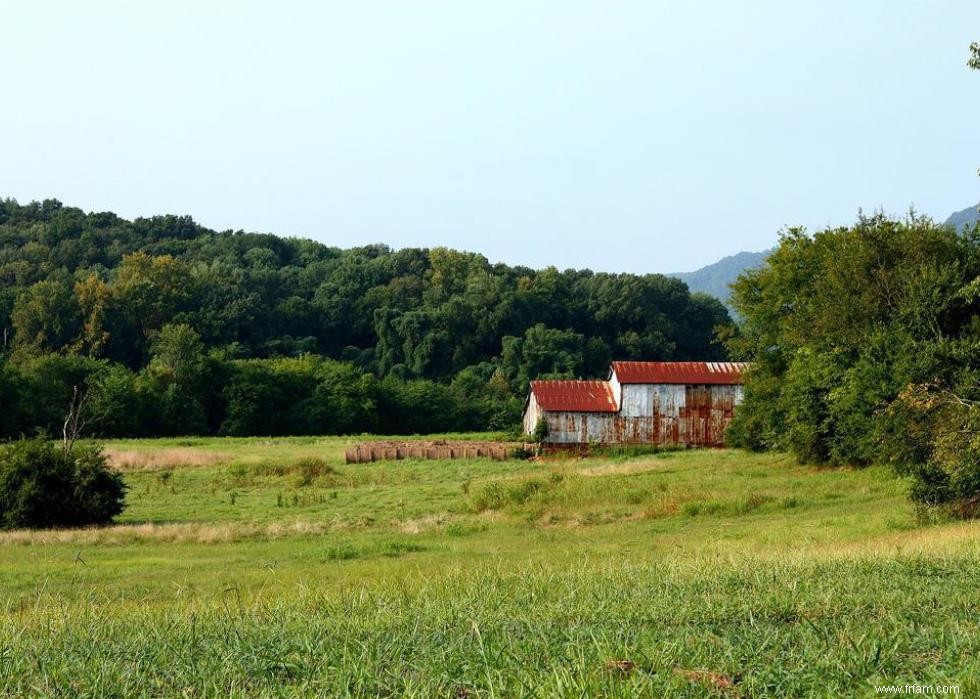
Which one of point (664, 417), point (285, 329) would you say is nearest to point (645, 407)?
point (664, 417)

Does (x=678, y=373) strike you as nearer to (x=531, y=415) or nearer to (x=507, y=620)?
(x=531, y=415)

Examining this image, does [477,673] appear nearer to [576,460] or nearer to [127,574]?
[127,574]

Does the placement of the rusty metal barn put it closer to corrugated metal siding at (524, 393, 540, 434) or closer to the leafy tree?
corrugated metal siding at (524, 393, 540, 434)

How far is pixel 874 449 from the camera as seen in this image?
36875mm

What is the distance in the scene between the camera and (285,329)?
4796 inches

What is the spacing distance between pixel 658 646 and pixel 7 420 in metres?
75.2

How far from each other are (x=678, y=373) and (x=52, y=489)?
135 ft

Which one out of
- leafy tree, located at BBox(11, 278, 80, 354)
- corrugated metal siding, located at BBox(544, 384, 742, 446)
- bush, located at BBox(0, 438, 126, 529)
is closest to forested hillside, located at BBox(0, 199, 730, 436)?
leafy tree, located at BBox(11, 278, 80, 354)

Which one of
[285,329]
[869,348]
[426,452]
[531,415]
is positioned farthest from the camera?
[285,329]

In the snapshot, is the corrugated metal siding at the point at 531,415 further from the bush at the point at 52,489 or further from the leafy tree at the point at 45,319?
the leafy tree at the point at 45,319

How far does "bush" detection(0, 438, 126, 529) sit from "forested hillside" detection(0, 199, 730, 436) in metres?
44.6

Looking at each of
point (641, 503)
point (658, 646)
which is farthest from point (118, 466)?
point (658, 646)

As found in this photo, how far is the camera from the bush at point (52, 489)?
3200 centimetres

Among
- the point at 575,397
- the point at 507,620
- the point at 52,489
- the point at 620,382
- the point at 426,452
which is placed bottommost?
the point at 426,452
